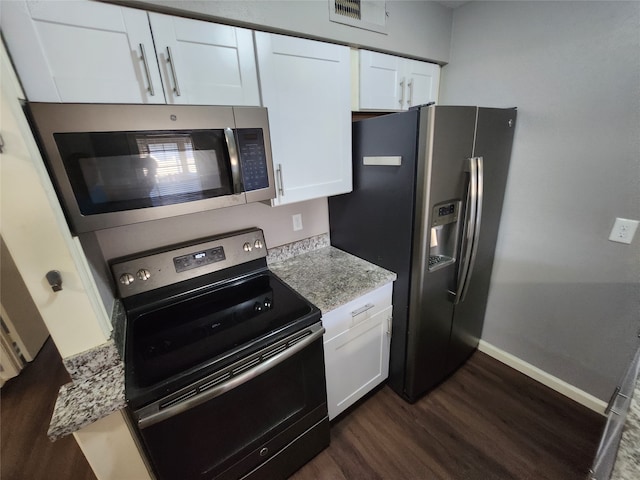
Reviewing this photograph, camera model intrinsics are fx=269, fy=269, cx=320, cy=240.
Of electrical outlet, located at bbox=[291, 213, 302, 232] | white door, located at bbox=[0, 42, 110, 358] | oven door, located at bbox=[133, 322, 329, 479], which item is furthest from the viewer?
electrical outlet, located at bbox=[291, 213, 302, 232]

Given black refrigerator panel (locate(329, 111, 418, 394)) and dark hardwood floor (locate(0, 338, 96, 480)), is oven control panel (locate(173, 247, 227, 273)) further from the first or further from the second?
dark hardwood floor (locate(0, 338, 96, 480))

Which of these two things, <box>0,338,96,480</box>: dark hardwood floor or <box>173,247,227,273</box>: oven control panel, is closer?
<box>173,247,227,273</box>: oven control panel

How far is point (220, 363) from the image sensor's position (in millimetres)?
948

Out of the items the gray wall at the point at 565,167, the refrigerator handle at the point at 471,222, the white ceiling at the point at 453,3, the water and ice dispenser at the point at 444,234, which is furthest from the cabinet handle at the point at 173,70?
the gray wall at the point at 565,167

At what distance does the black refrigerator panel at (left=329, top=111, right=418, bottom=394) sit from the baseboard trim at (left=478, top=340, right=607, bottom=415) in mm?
863

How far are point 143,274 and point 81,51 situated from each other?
861 millimetres

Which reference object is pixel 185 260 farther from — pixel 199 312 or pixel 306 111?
pixel 306 111

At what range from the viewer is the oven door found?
892 mm

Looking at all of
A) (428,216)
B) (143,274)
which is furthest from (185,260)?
(428,216)

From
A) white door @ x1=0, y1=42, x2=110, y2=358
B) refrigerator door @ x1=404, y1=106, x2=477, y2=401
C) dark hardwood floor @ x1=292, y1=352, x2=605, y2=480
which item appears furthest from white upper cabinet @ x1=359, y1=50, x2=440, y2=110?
dark hardwood floor @ x1=292, y1=352, x2=605, y2=480

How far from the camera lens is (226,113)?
101 centimetres

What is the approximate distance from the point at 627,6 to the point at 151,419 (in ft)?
8.14

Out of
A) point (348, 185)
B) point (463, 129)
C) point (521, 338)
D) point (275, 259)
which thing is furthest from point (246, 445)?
point (521, 338)

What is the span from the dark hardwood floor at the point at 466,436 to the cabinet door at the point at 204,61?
181cm
